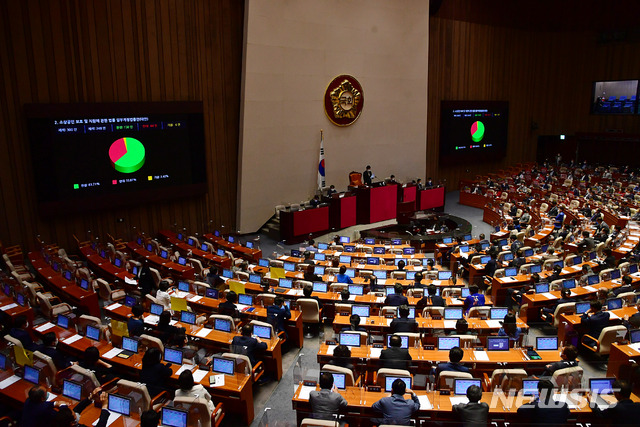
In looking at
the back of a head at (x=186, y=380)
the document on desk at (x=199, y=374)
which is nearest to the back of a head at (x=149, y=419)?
the back of a head at (x=186, y=380)

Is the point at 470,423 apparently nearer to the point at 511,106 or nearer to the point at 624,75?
the point at 511,106

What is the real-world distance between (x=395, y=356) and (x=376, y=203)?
14.3m

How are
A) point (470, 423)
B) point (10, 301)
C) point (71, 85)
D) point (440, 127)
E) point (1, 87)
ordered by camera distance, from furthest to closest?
1. point (440, 127)
2. point (71, 85)
3. point (1, 87)
4. point (10, 301)
5. point (470, 423)

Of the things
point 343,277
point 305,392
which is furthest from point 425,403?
point 343,277

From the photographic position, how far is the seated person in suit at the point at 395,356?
7.74 meters

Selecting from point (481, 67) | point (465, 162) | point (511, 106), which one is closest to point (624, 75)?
point (511, 106)

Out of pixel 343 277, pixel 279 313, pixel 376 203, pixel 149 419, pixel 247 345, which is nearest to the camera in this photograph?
pixel 149 419

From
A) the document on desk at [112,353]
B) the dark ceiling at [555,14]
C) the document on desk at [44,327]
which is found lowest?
the document on desk at [112,353]

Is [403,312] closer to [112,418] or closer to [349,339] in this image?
[349,339]

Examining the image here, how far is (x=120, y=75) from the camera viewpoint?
55.7 ft

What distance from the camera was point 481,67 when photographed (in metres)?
28.9

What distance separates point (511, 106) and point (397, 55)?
1119 cm

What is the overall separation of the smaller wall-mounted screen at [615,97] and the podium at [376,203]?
58.8 ft

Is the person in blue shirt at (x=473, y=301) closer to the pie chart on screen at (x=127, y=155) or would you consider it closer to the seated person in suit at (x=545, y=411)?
the seated person in suit at (x=545, y=411)
